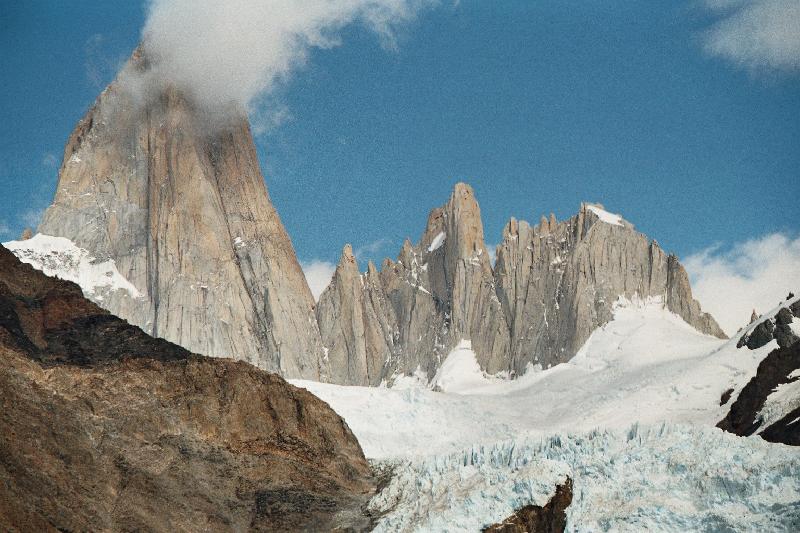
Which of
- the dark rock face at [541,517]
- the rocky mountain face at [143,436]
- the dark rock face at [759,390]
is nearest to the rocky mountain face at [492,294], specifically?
the dark rock face at [759,390]

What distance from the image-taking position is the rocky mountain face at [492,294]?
12775 centimetres

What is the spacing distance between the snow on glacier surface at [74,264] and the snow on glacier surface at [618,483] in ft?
194

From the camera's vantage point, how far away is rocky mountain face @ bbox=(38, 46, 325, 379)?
117875 mm

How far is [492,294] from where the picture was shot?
5320 inches

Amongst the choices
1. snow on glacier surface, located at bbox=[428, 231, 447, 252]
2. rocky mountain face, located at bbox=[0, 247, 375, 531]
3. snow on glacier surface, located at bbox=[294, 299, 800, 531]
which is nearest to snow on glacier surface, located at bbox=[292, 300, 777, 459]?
snow on glacier surface, located at bbox=[294, 299, 800, 531]

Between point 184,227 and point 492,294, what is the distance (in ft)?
113

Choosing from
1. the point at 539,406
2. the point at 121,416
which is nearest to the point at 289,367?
the point at 539,406

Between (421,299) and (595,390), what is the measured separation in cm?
3991

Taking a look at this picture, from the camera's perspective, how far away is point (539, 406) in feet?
341

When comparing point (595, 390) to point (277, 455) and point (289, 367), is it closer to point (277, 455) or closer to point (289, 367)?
point (289, 367)

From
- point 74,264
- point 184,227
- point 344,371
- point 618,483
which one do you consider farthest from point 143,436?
point 344,371

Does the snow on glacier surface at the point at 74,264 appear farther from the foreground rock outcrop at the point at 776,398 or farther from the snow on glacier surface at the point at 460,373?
the foreground rock outcrop at the point at 776,398

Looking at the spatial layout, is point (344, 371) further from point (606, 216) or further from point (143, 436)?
point (143, 436)

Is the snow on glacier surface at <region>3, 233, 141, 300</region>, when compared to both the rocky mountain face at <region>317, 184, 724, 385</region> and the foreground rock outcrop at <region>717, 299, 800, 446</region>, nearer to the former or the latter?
the rocky mountain face at <region>317, 184, 724, 385</region>
